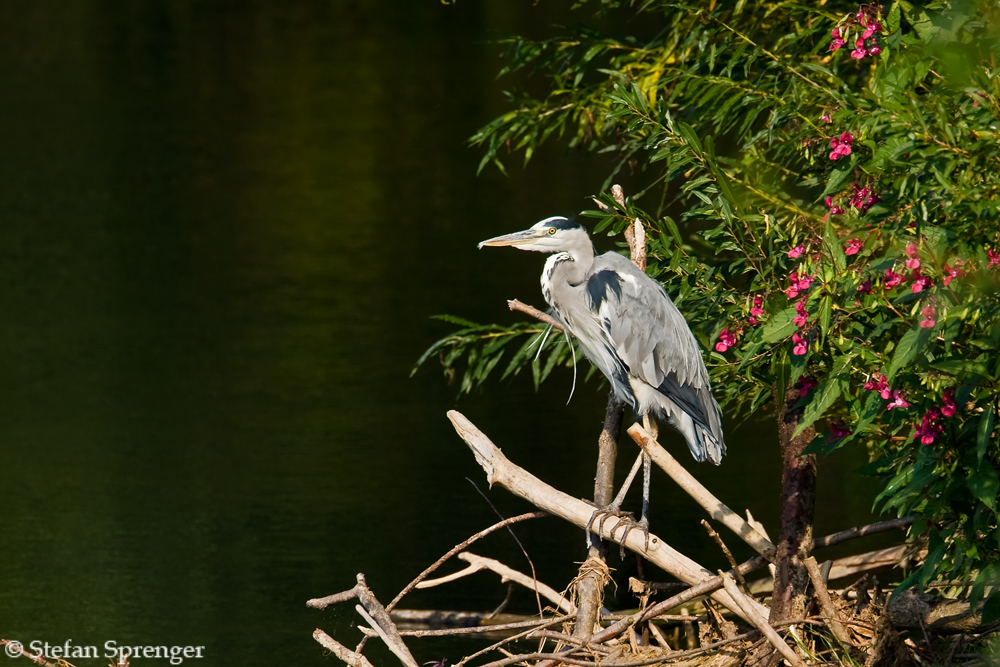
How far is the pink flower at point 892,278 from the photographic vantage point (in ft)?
8.82

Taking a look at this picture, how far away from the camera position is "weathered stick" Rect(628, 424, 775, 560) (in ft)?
11.0

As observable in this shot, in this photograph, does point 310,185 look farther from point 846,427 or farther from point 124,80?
point 846,427

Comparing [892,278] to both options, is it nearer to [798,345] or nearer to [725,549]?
[798,345]

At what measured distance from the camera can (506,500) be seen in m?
6.23

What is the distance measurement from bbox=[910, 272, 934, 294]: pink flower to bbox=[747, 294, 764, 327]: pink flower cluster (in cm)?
62

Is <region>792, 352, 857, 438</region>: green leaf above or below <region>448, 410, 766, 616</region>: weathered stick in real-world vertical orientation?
above

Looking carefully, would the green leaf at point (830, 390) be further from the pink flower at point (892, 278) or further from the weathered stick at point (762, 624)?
the weathered stick at point (762, 624)

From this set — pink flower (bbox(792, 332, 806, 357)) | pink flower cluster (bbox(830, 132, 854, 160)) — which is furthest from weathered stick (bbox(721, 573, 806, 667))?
pink flower cluster (bbox(830, 132, 854, 160))

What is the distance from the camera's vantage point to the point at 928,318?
248 centimetres

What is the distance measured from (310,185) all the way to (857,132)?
32.9ft

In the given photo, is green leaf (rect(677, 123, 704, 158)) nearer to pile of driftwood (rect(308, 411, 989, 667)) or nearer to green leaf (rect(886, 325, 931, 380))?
pile of driftwood (rect(308, 411, 989, 667))

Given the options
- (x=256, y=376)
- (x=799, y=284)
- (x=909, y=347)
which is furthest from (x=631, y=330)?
(x=256, y=376)

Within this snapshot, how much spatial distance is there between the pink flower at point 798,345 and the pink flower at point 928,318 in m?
0.41

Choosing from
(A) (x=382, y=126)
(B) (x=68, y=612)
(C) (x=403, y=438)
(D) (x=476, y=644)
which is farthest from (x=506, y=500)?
(A) (x=382, y=126)
